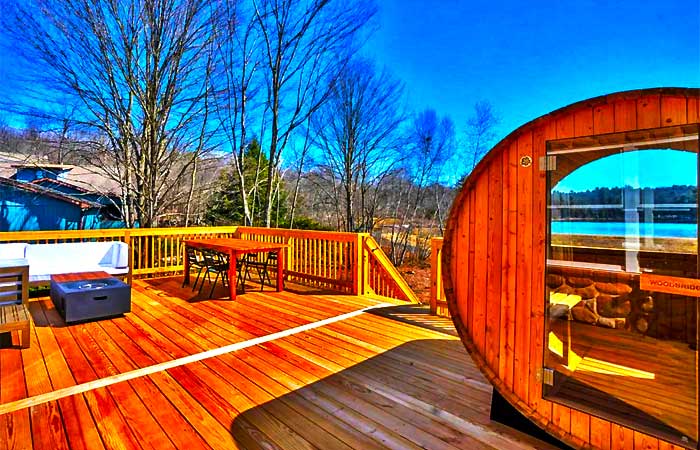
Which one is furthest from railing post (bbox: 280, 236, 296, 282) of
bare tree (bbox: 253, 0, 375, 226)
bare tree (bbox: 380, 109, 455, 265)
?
bare tree (bbox: 380, 109, 455, 265)

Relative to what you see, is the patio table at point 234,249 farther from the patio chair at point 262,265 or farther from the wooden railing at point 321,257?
the wooden railing at point 321,257

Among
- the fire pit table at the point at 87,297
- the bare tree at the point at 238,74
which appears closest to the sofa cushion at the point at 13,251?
the fire pit table at the point at 87,297

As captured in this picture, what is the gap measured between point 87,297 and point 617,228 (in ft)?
16.4

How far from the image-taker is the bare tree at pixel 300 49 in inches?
359

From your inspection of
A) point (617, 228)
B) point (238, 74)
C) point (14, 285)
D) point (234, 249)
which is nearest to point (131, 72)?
point (238, 74)

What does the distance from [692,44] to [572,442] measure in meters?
6.73

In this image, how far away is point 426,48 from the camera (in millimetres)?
11734

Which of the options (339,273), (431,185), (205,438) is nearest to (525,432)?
(205,438)

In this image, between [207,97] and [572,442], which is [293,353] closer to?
[572,442]

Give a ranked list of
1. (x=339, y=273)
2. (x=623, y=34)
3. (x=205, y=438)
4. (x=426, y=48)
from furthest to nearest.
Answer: (x=426, y=48) → (x=623, y=34) → (x=339, y=273) → (x=205, y=438)

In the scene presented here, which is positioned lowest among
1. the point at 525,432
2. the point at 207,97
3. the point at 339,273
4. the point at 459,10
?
the point at 525,432

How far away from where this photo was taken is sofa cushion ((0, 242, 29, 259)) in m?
4.77

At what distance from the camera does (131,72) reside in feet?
28.2

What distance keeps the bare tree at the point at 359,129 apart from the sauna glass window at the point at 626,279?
1147cm
